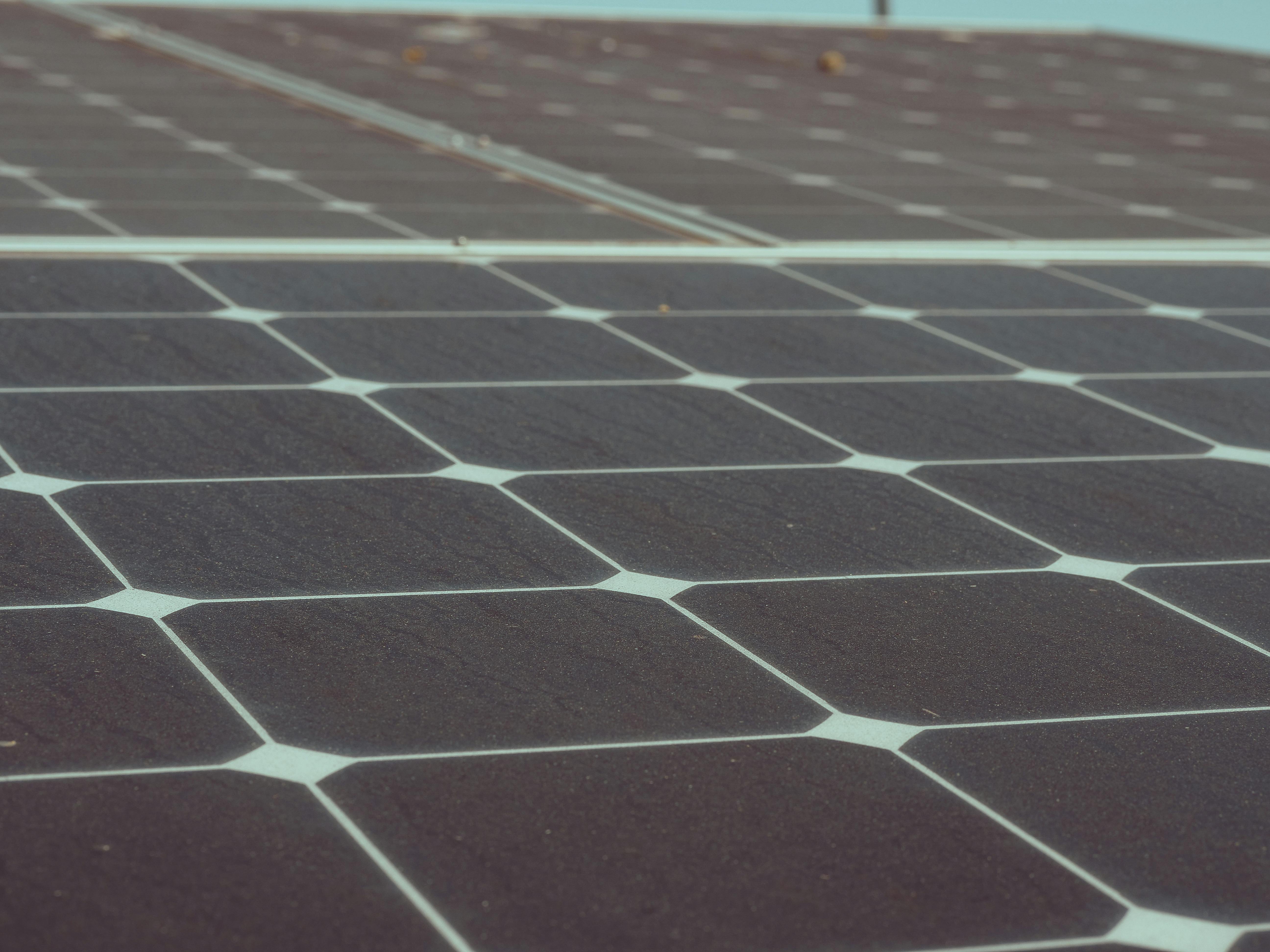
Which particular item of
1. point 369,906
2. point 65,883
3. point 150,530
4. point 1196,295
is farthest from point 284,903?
point 1196,295

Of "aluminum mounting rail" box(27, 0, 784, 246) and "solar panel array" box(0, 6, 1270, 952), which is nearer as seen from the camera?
"solar panel array" box(0, 6, 1270, 952)

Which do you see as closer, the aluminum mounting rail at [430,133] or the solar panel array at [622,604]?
the solar panel array at [622,604]

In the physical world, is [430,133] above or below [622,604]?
below

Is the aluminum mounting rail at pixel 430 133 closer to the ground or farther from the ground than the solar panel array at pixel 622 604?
closer to the ground

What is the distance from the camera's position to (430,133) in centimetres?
1176

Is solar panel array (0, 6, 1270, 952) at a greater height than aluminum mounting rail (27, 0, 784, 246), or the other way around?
solar panel array (0, 6, 1270, 952)

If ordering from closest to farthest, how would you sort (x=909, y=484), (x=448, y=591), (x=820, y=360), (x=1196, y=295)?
(x=448, y=591) → (x=909, y=484) → (x=820, y=360) → (x=1196, y=295)

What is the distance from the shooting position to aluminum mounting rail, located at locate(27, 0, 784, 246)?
8.99m

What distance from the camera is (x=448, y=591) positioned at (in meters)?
4.08

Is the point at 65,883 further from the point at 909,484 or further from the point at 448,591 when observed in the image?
the point at 909,484

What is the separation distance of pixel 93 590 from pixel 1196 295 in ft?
18.0

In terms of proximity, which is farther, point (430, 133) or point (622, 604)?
point (430, 133)

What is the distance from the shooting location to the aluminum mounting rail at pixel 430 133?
8.99m

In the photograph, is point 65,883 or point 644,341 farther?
point 644,341
